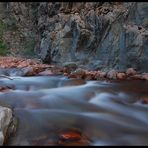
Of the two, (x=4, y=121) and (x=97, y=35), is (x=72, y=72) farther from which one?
(x=4, y=121)

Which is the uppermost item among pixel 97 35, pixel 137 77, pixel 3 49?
pixel 97 35

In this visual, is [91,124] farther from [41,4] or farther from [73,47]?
[41,4]

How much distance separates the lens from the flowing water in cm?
354

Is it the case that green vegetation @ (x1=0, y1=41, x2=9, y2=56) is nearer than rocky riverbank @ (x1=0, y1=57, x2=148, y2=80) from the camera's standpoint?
No

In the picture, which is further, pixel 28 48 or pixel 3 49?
pixel 3 49

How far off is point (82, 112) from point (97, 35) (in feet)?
17.9


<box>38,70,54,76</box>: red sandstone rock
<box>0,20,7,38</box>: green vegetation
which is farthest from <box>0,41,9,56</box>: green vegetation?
<box>38,70,54,76</box>: red sandstone rock

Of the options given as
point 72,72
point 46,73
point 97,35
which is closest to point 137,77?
point 72,72

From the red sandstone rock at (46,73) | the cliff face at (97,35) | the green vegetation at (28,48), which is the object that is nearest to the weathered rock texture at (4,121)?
the red sandstone rock at (46,73)

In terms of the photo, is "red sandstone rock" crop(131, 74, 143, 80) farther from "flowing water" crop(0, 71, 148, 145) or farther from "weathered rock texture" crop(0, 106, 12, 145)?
"weathered rock texture" crop(0, 106, 12, 145)

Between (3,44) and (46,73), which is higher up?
(46,73)

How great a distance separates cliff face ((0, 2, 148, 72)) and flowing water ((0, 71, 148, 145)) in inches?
74.2

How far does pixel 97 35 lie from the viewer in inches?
381

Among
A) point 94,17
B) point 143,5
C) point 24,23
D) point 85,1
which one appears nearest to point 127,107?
point 143,5
